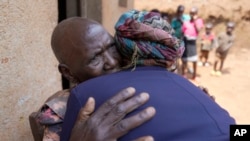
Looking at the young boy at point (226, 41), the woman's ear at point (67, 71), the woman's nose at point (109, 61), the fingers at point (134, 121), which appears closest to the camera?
the fingers at point (134, 121)

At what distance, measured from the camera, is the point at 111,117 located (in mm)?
1289

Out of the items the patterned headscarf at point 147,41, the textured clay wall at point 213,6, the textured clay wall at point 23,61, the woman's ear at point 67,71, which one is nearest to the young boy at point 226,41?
the textured clay wall at point 213,6

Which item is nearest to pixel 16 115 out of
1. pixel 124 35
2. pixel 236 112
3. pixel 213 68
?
pixel 124 35

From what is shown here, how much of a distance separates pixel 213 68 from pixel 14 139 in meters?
8.75

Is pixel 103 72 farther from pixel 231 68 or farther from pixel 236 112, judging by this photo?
pixel 231 68

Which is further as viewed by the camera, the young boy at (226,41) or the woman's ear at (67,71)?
the young boy at (226,41)

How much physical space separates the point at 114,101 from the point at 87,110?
11 centimetres

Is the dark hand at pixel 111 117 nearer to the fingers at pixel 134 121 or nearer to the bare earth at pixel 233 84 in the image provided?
the fingers at pixel 134 121

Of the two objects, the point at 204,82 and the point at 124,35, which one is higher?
the point at 124,35

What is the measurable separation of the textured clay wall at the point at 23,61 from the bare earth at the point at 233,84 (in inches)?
199

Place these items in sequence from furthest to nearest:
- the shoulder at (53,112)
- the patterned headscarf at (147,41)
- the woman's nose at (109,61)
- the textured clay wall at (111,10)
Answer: the textured clay wall at (111,10), the woman's nose at (109,61), the shoulder at (53,112), the patterned headscarf at (147,41)

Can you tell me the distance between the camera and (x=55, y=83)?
286 cm


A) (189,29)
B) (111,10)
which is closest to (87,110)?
(111,10)

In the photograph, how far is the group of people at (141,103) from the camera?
1252mm
